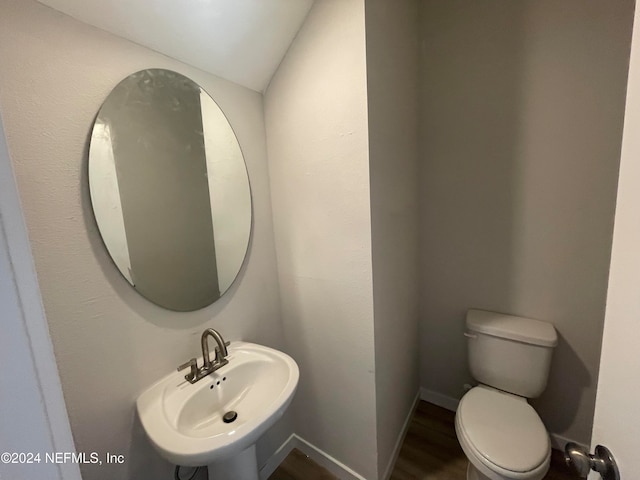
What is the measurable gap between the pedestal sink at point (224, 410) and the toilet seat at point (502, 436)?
0.83m

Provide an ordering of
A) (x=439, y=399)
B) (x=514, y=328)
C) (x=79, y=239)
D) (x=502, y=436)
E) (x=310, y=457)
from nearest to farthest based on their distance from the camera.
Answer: (x=79, y=239), (x=502, y=436), (x=514, y=328), (x=310, y=457), (x=439, y=399)

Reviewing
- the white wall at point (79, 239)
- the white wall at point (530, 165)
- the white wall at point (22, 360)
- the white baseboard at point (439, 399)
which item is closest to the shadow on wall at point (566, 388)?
the white wall at point (530, 165)

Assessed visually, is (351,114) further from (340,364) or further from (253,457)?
(253,457)

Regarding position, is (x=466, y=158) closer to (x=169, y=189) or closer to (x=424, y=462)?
(x=169, y=189)

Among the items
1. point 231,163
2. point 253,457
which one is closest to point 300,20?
point 231,163

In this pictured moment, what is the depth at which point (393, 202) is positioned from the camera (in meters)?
1.26

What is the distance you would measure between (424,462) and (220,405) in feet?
3.86

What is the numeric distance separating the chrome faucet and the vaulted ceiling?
105 centimetres

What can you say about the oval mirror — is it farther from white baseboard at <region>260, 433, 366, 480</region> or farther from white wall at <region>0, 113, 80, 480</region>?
white baseboard at <region>260, 433, 366, 480</region>

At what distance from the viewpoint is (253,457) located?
1040mm

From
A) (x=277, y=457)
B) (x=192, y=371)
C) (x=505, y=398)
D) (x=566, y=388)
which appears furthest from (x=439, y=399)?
(x=192, y=371)

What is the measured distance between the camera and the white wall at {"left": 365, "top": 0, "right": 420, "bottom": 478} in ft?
3.50

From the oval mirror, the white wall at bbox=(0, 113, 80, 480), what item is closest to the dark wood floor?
the oval mirror

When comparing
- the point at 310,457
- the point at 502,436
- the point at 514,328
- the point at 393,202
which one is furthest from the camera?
the point at 310,457
